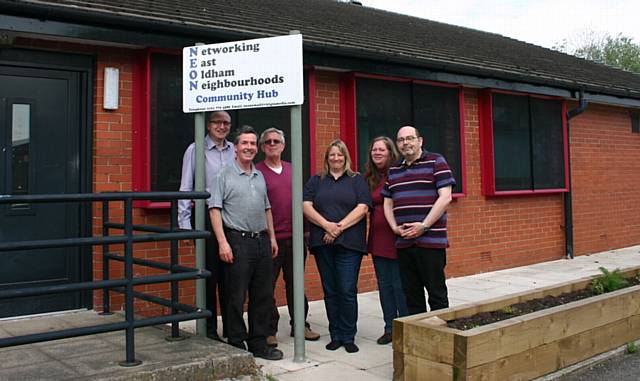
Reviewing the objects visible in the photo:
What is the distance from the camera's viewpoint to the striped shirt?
15.2 feet

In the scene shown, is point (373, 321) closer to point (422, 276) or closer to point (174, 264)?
point (422, 276)

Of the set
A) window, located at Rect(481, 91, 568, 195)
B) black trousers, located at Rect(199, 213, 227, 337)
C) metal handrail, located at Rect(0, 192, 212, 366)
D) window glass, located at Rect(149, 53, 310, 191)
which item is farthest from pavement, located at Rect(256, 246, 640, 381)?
window glass, located at Rect(149, 53, 310, 191)

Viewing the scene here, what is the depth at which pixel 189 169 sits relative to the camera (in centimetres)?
477

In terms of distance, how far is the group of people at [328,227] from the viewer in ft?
14.7

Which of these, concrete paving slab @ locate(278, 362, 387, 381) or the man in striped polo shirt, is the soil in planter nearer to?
the man in striped polo shirt

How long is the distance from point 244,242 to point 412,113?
13.9 ft

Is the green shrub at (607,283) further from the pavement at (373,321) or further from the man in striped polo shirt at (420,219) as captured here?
the man in striped polo shirt at (420,219)

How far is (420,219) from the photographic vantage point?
4.65m

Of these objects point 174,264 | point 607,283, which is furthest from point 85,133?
point 607,283

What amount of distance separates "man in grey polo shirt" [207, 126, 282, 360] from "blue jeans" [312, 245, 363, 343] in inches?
21.9

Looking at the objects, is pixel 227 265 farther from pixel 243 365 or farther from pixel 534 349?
pixel 534 349

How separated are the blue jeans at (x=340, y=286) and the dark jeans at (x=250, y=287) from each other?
0.53 meters

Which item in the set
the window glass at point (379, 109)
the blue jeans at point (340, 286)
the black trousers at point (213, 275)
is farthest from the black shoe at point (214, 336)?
the window glass at point (379, 109)

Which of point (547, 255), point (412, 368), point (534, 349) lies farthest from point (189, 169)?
point (547, 255)
